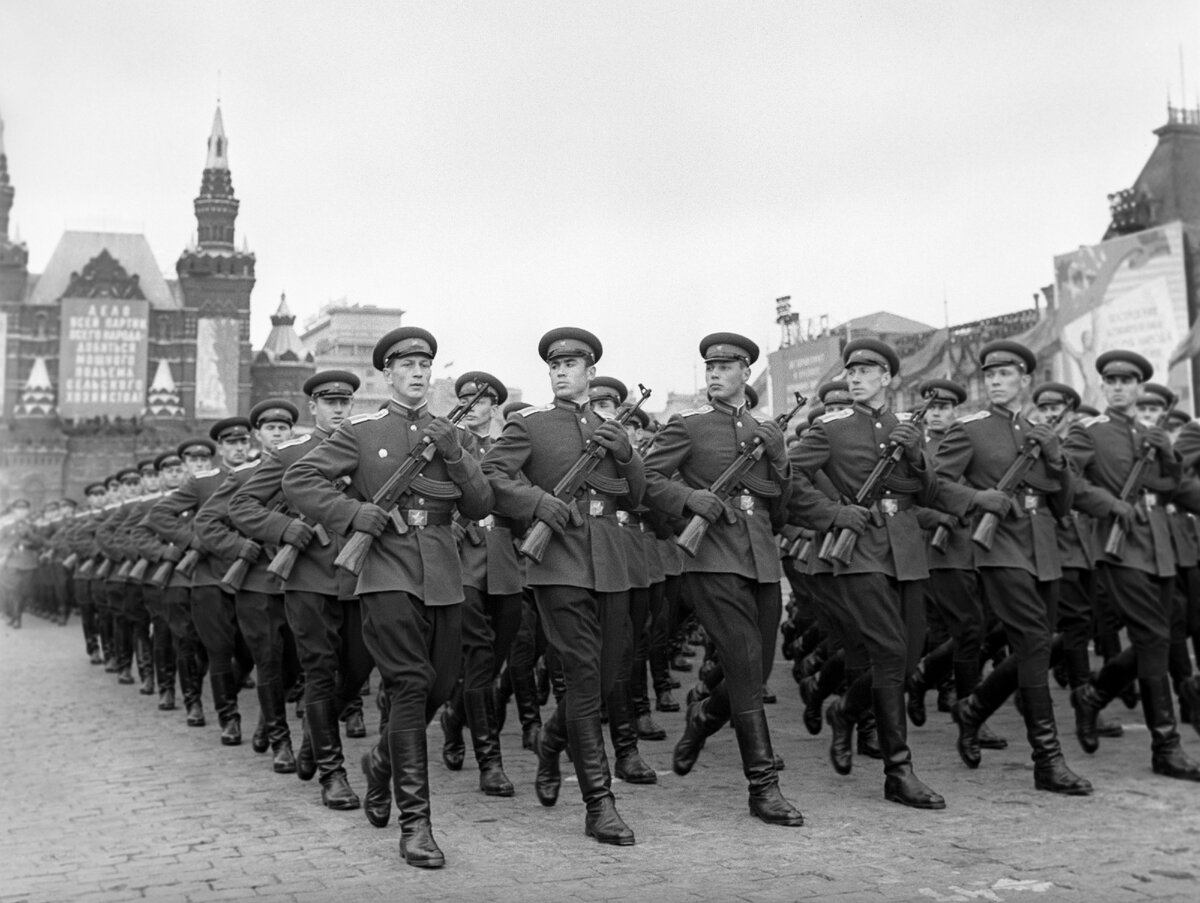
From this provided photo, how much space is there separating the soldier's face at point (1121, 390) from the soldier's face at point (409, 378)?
14.9ft

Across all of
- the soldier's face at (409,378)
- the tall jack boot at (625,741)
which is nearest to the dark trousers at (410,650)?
the soldier's face at (409,378)

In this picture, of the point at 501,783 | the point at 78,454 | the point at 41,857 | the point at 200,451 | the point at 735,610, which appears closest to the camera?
the point at 41,857

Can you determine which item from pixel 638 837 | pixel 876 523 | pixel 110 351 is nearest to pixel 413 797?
pixel 638 837

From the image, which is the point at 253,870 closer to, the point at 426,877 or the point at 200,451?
the point at 426,877

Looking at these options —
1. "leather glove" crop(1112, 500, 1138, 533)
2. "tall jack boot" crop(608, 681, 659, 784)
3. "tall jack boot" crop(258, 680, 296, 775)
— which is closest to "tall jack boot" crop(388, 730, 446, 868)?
"tall jack boot" crop(608, 681, 659, 784)

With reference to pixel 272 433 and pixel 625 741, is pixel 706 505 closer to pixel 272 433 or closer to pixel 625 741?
pixel 625 741

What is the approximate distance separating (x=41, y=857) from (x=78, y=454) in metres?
67.6

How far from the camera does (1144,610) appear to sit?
8.09 meters

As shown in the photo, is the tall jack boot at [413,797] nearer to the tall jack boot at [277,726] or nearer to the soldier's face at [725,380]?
the soldier's face at [725,380]

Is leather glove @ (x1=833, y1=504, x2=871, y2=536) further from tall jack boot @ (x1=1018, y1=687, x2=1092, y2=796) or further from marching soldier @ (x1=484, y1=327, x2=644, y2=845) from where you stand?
tall jack boot @ (x1=1018, y1=687, x2=1092, y2=796)

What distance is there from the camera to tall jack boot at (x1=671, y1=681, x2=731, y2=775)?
23.7 ft

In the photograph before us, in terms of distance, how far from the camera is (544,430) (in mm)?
6836

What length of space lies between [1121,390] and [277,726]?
18.6ft

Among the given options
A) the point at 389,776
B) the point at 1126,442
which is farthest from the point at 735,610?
the point at 1126,442
